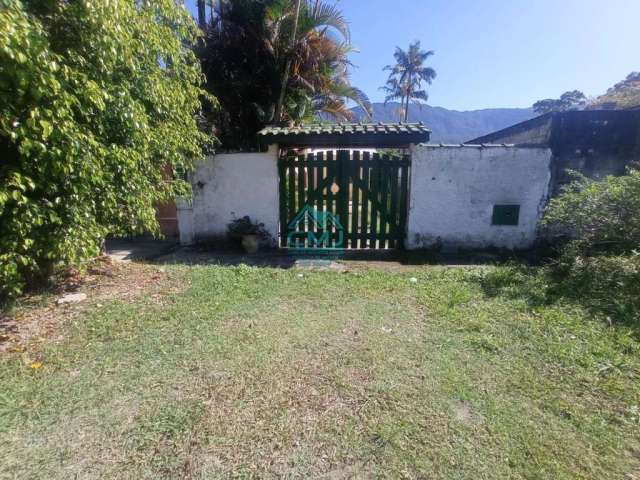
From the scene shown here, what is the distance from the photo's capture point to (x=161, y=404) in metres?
2.24

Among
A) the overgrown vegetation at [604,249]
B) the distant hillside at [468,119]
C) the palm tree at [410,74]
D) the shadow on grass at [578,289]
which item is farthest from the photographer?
the distant hillside at [468,119]

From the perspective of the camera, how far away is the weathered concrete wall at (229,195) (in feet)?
20.8

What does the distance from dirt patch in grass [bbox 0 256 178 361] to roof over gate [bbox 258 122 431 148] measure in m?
3.17

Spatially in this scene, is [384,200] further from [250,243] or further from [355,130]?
[250,243]

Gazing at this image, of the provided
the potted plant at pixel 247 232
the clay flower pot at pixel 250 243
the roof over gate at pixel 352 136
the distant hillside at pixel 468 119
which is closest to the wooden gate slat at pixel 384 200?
the roof over gate at pixel 352 136

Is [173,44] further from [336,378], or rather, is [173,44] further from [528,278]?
[528,278]

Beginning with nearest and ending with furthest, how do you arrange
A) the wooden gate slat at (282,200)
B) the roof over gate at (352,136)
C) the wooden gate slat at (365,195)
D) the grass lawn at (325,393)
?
the grass lawn at (325,393) < the roof over gate at (352,136) < the wooden gate slat at (365,195) < the wooden gate slat at (282,200)

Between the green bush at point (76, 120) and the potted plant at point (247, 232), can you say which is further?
the potted plant at point (247, 232)

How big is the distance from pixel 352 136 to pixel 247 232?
9.06ft

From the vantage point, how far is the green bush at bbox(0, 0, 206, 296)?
250 centimetres

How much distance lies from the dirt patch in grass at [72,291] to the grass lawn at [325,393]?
6.3 inches

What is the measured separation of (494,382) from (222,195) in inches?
222

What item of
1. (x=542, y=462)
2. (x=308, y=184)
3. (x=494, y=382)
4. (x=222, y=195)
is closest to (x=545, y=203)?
(x=308, y=184)

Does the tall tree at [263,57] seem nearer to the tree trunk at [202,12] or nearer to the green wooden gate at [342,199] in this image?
the tree trunk at [202,12]
